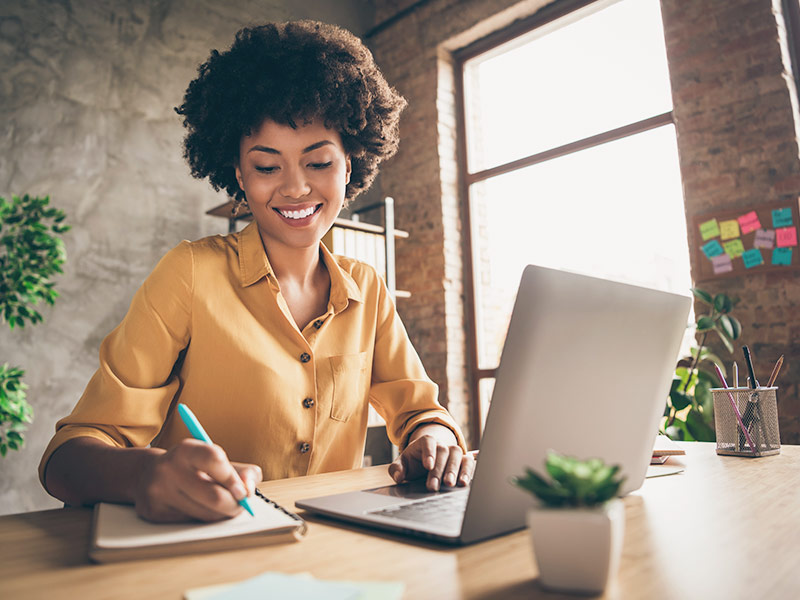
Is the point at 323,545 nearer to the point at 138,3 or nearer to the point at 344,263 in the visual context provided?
the point at 344,263

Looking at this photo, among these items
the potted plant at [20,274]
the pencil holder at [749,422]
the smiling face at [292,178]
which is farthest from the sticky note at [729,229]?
the potted plant at [20,274]

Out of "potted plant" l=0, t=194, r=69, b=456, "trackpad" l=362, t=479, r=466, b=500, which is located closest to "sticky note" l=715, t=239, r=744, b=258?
"trackpad" l=362, t=479, r=466, b=500

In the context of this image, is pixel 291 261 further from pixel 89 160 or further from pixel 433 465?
pixel 89 160

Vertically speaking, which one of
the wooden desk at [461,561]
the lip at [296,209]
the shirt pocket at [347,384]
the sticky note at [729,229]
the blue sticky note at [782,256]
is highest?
the sticky note at [729,229]

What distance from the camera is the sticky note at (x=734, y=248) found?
2.74m

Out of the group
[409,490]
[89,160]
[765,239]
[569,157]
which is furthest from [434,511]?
[569,157]

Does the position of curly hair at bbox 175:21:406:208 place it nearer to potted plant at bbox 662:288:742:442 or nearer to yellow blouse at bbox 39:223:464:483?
yellow blouse at bbox 39:223:464:483

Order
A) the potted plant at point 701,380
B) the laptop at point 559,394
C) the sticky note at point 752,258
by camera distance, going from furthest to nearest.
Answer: the sticky note at point 752,258, the potted plant at point 701,380, the laptop at point 559,394

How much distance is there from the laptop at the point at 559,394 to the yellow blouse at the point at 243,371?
416 millimetres

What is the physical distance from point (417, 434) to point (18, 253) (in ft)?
6.73

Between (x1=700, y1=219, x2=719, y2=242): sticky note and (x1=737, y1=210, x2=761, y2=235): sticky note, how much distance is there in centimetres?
11

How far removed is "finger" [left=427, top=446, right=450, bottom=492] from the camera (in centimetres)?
85

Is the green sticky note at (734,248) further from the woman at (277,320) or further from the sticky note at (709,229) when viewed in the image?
the woman at (277,320)

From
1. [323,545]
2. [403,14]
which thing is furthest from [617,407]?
[403,14]
